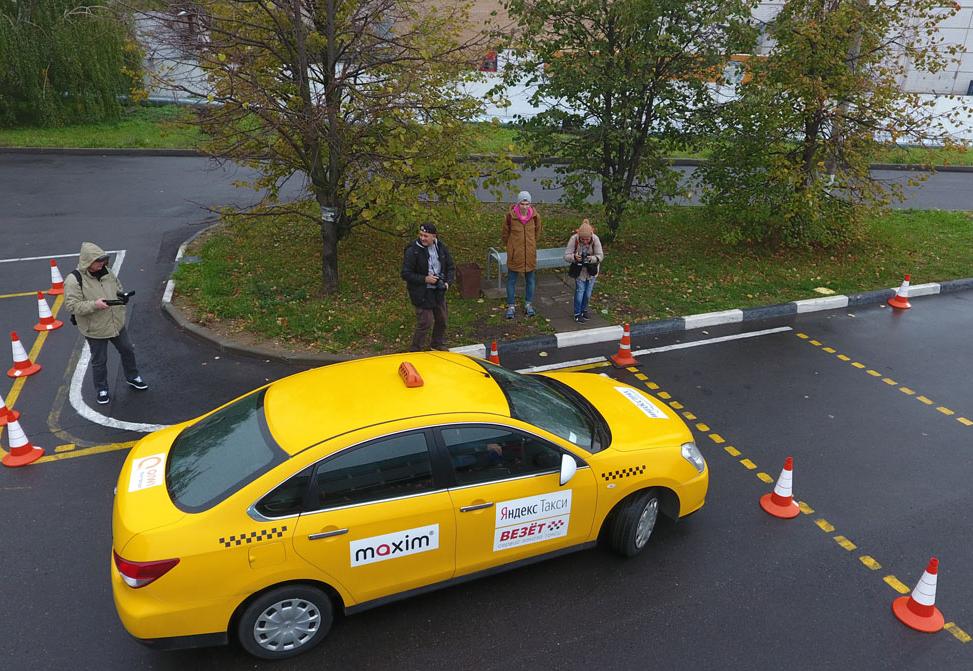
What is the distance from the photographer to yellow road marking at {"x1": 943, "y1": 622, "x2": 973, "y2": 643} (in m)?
4.63

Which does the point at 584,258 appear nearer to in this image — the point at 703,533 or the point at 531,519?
the point at 703,533

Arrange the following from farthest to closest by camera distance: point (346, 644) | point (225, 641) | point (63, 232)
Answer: point (63, 232)
point (346, 644)
point (225, 641)

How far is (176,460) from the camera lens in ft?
15.1

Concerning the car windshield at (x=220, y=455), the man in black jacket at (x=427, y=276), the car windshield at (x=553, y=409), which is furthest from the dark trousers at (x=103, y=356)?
the car windshield at (x=553, y=409)

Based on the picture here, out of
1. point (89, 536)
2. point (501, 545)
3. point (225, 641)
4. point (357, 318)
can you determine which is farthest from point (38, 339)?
point (501, 545)

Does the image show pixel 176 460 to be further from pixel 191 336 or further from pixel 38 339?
pixel 38 339

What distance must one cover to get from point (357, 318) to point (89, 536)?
4763 mm

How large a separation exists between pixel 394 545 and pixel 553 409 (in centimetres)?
162

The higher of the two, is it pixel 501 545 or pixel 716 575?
pixel 501 545

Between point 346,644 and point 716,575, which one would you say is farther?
point 716,575

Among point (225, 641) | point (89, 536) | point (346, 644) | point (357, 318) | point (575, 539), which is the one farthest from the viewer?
point (357, 318)

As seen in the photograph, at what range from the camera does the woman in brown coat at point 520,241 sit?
31.3ft

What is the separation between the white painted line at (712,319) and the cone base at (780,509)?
4303mm

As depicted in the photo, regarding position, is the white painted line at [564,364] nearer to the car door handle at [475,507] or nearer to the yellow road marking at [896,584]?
the car door handle at [475,507]
